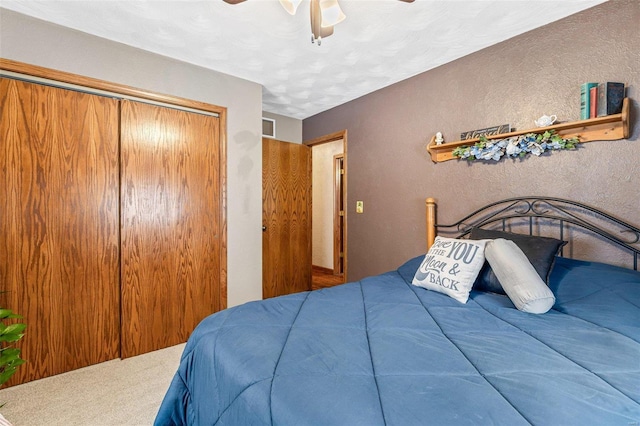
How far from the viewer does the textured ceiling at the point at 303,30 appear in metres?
1.81

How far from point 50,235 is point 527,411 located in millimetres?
2732

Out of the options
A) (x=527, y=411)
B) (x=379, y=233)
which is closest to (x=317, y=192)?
(x=379, y=233)

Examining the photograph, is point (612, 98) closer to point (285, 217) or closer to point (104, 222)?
point (285, 217)

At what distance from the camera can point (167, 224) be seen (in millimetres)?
2504

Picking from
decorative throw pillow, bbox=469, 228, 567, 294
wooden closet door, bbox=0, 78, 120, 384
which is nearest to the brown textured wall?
decorative throw pillow, bbox=469, 228, 567, 294

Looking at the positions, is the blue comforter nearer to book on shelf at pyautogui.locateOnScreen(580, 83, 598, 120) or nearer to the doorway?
book on shelf at pyautogui.locateOnScreen(580, 83, 598, 120)

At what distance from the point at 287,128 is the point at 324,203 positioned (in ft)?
5.77

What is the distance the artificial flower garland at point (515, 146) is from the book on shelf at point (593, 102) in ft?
0.53

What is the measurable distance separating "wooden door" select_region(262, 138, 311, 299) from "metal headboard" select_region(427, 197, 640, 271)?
1.83m

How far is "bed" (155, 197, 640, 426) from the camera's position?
Result: 2.43 ft

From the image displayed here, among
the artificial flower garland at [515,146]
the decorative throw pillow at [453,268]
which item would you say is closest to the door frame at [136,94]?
the decorative throw pillow at [453,268]

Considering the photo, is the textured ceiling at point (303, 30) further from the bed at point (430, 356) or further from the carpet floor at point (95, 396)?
the carpet floor at point (95, 396)

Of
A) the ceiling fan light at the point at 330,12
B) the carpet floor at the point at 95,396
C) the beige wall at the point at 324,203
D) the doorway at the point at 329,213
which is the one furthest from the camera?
the beige wall at the point at 324,203

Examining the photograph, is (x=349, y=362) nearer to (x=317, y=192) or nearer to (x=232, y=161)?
(x=232, y=161)
